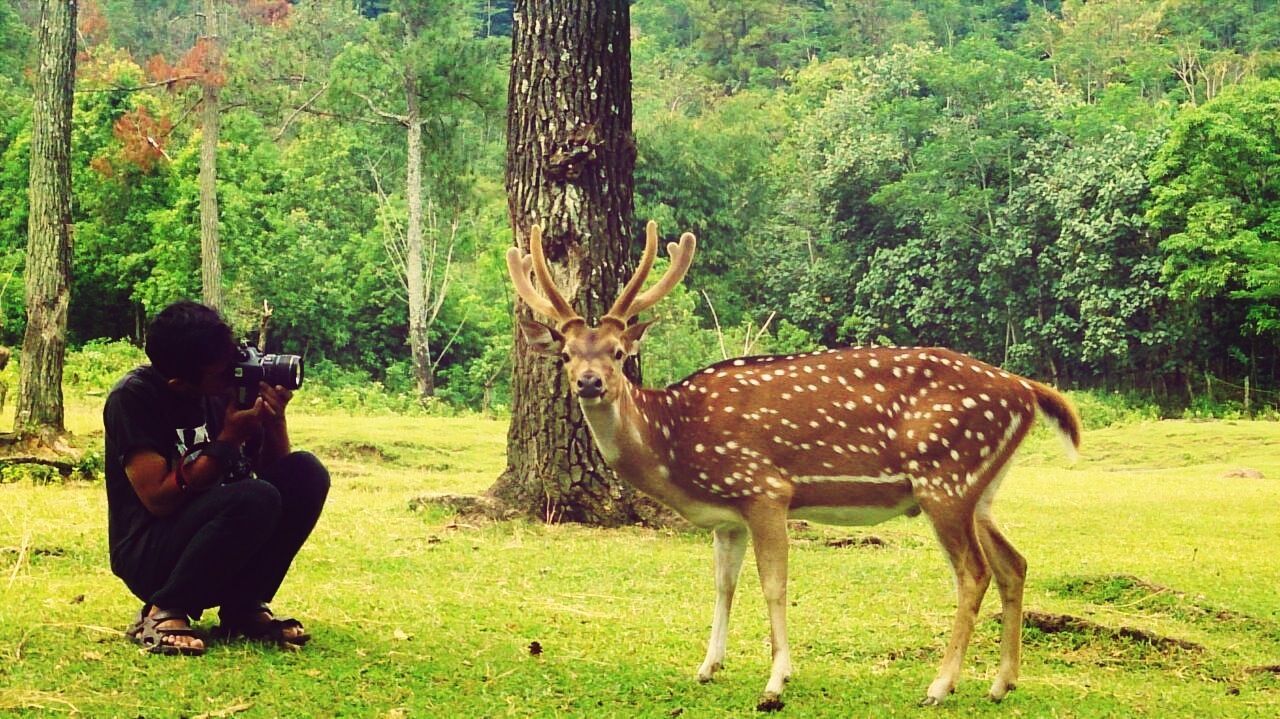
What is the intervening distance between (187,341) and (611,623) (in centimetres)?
221

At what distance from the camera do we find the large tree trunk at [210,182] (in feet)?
80.6

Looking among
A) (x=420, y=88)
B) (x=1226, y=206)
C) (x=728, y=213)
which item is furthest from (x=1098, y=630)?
(x=728, y=213)

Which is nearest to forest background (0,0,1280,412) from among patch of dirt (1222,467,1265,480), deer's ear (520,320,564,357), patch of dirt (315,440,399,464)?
patch of dirt (315,440,399,464)

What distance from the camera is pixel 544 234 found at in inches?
314

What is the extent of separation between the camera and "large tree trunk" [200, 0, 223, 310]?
24.6 metres

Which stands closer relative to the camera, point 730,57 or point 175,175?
point 175,175

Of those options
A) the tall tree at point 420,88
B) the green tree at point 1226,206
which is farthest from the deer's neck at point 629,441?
the green tree at point 1226,206

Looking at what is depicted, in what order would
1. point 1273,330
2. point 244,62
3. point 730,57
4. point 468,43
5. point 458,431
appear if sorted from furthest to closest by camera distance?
point 730,57 < point 1273,330 < point 468,43 < point 244,62 < point 458,431

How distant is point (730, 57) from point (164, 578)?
63283 millimetres

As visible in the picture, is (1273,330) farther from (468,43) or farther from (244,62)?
(244,62)

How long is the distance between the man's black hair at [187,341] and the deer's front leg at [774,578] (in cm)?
181

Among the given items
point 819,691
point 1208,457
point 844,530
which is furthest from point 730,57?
point 819,691

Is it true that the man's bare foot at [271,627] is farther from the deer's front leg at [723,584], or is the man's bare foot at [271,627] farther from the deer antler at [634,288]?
the deer antler at [634,288]

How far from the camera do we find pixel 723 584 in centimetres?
482
